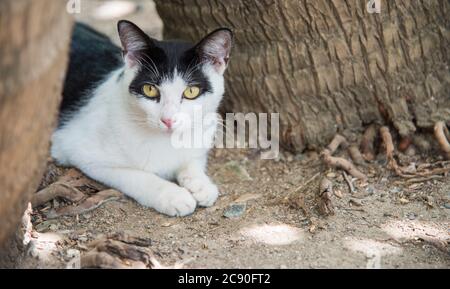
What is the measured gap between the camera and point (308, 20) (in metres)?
3.40

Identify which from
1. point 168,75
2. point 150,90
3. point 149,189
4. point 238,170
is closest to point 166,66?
point 168,75

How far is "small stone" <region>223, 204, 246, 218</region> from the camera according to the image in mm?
3162

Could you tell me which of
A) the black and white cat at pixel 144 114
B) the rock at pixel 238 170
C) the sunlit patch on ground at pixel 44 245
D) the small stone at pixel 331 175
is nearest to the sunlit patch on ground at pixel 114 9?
the black and white cat at pixel 144 114

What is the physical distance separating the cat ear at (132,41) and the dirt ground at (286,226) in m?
0.85

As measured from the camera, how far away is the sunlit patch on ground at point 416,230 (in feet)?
9.31

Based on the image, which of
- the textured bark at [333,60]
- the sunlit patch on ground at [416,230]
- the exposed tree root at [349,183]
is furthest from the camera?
the textured bark at [333,60]

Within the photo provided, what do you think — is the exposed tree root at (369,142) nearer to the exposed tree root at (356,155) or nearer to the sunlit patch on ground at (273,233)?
the exposed tree root at (356,155)

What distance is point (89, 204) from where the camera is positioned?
126 inches

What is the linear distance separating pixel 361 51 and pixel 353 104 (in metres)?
0.36

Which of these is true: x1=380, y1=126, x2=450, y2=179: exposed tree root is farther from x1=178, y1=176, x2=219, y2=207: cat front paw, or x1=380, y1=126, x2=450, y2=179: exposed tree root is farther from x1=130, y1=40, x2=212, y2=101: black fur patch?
x1=130, y1=40, x2=212, y2=101: black fur patch

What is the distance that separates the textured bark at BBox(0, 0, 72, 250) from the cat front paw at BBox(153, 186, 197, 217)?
1.05m

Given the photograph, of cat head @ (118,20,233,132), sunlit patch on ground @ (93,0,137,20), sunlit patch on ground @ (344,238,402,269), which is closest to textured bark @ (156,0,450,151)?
cat head @ (118,20,233,132)

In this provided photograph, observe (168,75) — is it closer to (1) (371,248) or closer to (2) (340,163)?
(2) (340,163)

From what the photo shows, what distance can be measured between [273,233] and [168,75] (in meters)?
1.04
